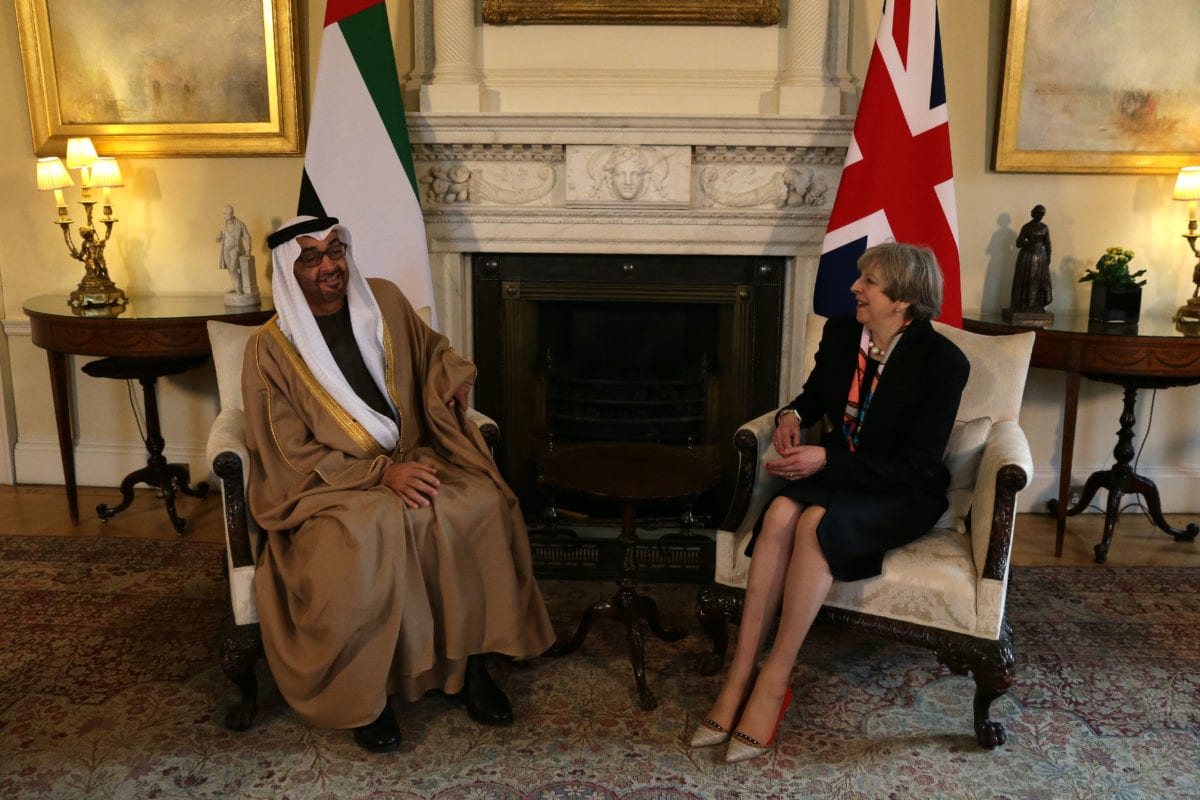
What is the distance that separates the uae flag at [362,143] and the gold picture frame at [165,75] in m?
0.51

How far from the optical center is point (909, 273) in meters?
2.32

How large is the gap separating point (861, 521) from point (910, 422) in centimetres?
29

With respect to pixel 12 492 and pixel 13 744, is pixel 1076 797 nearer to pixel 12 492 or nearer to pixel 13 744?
pixel 13 744

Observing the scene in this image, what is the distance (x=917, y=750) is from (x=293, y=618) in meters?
1.52

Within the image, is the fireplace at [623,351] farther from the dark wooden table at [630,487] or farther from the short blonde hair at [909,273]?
the short blonde hair at [909,273]

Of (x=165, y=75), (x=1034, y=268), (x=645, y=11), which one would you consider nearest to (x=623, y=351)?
(x=645, y=11)

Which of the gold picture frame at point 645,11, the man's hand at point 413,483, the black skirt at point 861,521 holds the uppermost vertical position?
the gold picture frame at point 645,11

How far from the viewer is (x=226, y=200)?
3.85 metres

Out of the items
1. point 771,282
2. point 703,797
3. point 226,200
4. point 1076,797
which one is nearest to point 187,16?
point 226,200

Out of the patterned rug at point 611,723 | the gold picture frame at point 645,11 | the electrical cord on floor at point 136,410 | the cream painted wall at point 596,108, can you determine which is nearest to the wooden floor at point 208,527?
the cream painted wall at point 596,108

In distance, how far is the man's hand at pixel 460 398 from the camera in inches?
104

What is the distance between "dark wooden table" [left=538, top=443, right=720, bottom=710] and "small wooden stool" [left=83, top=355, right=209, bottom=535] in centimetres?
178

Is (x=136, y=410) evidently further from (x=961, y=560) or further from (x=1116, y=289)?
(x=1116, y=289)

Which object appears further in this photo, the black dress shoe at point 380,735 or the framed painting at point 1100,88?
the framed painting at point 1100,88
